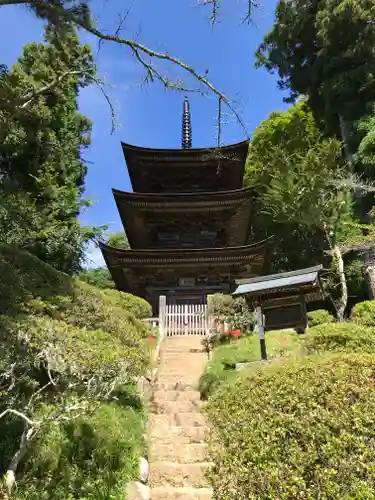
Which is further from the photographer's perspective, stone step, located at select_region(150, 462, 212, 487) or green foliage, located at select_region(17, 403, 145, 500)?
stone step, located at select_region(150, 462, 212, 487)

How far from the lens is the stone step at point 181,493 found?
5285mm

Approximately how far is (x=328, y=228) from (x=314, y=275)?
22.2 feet

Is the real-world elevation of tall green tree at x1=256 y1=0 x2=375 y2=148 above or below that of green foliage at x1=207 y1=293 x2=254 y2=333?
above

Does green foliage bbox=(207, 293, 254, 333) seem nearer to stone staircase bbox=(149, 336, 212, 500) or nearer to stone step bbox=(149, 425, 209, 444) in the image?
stone staircase bbox=(149, 336, 212, 500)

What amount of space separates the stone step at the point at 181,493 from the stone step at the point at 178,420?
1476 millimetres

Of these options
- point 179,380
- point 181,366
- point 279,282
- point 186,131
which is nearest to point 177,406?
point 179,380

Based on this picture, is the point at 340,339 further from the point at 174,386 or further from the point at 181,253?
the point at 181,253

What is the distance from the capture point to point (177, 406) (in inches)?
300

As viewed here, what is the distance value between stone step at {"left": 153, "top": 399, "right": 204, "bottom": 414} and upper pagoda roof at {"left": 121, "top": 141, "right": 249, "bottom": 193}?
13.0 meters

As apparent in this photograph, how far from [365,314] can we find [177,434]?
6.44m

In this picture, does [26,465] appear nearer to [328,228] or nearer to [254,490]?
[254,490]

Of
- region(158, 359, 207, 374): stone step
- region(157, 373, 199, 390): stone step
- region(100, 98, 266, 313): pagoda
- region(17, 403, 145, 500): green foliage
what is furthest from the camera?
region(100, 98, 266, 313): pagoda

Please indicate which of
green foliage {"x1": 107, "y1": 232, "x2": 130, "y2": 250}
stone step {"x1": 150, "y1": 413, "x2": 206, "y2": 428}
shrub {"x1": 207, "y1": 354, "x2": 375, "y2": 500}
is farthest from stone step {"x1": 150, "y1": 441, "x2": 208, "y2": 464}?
green foliage {"x1": 107, "y1": 232, "x2": 130, "y2": 250}

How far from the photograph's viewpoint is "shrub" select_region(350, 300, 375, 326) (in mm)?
10421
